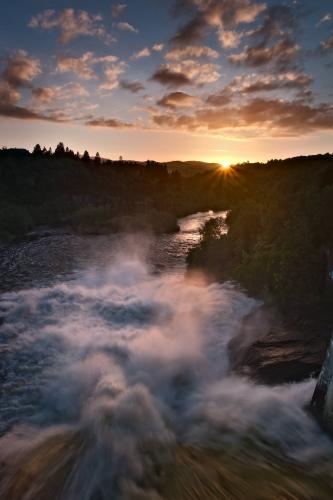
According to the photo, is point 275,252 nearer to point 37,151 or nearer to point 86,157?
point 37,151

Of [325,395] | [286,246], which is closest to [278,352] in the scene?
[325,395]

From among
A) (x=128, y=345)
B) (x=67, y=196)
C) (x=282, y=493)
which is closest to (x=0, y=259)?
(x=128, y=345)

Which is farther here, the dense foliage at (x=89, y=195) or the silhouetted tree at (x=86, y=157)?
the silhouetted tree at (x=86, y=157)

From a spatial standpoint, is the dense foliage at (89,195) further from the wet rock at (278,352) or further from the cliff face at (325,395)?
the cliff face at (325,395)

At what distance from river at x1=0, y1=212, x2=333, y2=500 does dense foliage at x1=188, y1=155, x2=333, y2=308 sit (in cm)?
197

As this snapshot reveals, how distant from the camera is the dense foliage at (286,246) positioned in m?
15.5

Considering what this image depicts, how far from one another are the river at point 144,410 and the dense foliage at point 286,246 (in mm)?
1966

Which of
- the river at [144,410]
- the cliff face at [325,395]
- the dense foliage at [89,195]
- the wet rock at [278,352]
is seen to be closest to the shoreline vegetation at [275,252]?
the wet rock at [278,352]

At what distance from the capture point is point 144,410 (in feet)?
33.5

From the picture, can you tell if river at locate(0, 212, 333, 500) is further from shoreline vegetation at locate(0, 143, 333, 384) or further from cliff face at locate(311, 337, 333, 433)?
shoreline vegetation at locate(0, 143, 333, 384)

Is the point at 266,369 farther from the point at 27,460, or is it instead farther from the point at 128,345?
the point at 27,460

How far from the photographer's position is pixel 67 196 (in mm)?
84250

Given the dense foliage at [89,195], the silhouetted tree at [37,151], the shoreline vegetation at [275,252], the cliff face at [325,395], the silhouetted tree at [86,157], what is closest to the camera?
the cliff face at [325,395]

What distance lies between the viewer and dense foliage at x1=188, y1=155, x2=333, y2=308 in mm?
15477
